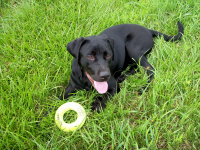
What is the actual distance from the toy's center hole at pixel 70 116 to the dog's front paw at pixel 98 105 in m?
0.30

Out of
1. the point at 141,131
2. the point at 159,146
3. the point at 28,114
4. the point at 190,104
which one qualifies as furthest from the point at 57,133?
the point at 190,104

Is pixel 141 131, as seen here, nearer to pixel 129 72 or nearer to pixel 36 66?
pixel 129 72

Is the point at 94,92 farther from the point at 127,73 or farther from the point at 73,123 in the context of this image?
the point at 127,73

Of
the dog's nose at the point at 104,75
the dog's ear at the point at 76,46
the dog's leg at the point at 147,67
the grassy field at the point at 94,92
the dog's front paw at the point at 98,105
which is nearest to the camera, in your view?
the grassy field at the point at 94,92

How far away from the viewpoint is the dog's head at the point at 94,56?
83.0 inches

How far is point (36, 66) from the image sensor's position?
2771mm

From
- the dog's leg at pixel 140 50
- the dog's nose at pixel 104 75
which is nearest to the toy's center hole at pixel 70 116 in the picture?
the dog's nose at pixel 104 75

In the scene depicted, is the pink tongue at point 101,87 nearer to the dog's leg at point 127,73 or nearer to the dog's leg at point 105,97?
the dog's leg at point 105,97

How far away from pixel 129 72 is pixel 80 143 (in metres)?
1.63

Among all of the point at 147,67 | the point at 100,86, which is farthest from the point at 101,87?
the point at 147,67

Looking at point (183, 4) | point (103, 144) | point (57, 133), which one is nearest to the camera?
point (103, 144)

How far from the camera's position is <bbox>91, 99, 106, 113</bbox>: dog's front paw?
2.30 m

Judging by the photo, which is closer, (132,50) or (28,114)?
(28,114)

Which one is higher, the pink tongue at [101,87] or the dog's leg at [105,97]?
the pink tongue at [101,87]
